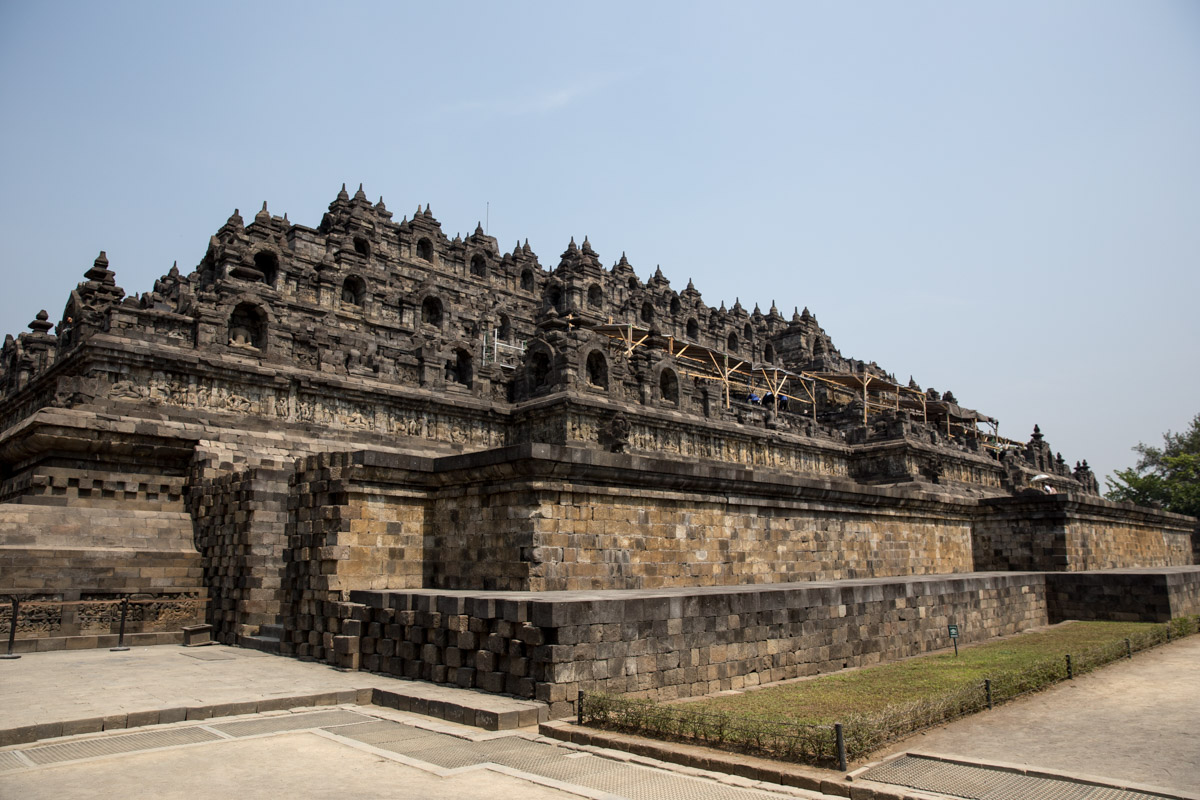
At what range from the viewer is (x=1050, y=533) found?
23.4 meters

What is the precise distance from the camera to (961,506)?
2373 centimetres

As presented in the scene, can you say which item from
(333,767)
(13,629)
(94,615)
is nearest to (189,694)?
(333,767)

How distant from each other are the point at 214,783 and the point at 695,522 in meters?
9.42

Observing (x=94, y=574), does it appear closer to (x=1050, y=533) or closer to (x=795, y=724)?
(x=795, y=724)

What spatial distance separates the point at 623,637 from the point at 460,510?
4.88m

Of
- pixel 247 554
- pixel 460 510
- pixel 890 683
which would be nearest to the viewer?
pixel 890 683

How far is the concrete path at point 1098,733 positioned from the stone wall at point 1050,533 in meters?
11.9

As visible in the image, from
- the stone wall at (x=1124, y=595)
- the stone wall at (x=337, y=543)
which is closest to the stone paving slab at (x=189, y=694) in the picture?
the stone wall at (x=337, y=543)

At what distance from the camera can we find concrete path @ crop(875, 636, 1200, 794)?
7.14 meters

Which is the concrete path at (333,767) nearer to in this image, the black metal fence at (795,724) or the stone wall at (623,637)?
the black metal fence at (795,724)

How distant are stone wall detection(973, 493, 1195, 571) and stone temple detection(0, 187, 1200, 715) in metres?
0.09

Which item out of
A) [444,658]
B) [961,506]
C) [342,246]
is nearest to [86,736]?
[444,658]

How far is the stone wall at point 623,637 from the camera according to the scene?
29.6 feet

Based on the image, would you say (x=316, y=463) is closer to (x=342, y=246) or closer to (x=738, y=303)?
(x=342, y=246)
